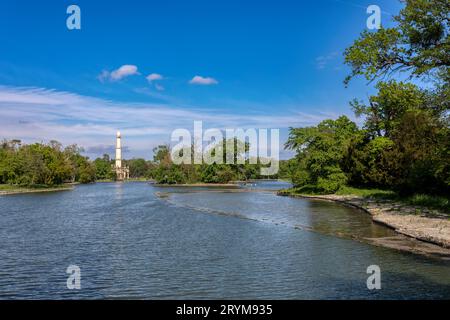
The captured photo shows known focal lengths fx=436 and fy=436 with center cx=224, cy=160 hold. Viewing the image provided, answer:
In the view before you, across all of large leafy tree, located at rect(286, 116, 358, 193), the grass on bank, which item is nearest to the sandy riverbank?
the grass on bank

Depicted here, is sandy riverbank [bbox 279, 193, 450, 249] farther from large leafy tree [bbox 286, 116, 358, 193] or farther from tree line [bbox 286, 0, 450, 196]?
large leafy tree [bbox 286, 116, 358, 193]

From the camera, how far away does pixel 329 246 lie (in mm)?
22031

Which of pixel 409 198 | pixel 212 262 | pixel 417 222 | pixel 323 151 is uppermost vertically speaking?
pixel 323 151

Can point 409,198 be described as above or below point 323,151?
below

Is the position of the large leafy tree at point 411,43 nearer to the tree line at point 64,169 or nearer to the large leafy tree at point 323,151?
the large leafy tree at point 323,151

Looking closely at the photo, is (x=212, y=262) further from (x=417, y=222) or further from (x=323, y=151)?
(x=323, y=151)

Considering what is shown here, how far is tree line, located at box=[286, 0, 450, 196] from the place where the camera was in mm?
25406

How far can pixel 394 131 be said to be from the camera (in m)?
57.6

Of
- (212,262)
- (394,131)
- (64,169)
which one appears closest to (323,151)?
(394,131)

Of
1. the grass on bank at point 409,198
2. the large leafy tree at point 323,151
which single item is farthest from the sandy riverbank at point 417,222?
the large leafy tree at point 323,151

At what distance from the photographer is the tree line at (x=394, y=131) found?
2541 centimetres
